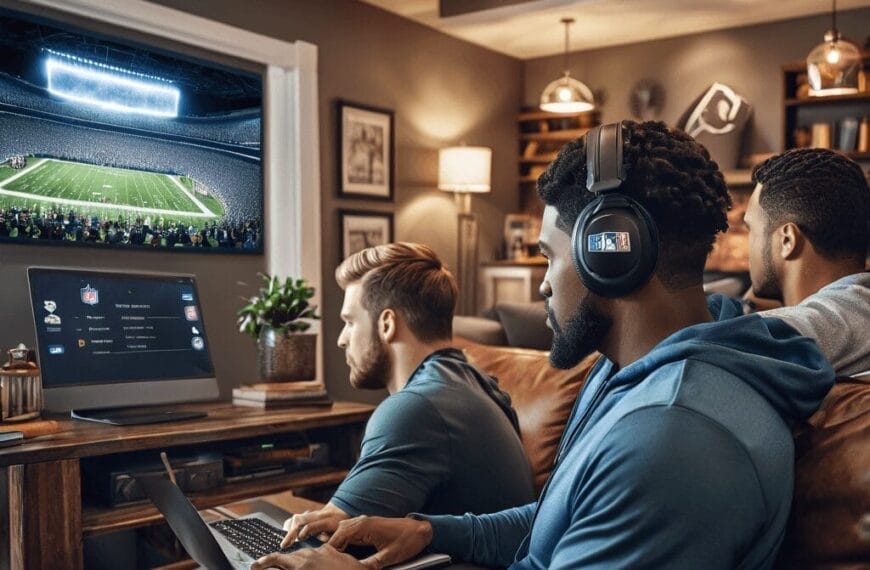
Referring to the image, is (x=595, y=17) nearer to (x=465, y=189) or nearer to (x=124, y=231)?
(x=465, y=189)

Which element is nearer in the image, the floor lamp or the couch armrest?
the couch armrest

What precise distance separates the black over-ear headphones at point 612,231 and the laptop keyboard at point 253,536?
677 millimetres

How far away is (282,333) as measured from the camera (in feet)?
9.57

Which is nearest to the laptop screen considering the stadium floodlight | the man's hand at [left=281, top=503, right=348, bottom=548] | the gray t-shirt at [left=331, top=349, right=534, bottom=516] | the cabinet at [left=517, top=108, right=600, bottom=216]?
the stadium floodlight

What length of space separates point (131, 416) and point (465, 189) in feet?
10.1

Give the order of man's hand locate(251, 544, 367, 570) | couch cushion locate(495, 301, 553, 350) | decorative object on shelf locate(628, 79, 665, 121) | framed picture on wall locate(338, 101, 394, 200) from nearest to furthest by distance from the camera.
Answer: man's hand locate(251, 544, 367, 570) → couch cushion locate(495, 301, 553, 350) → framed picture on wall locate(338, 101, 394, 200) → decorative object on shelf locate(628, 79, 665, 121)

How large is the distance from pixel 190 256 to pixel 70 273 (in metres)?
1.25

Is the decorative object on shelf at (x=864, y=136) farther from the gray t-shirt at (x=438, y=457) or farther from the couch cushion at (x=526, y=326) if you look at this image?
the gray t-shirt at (x=438, y=457)

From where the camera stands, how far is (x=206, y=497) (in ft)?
8.03

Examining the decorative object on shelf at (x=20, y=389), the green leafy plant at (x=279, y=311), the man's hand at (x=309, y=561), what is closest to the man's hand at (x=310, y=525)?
the man's hand at (x=309, y=561)

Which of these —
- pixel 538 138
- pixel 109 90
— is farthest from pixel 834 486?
pixel 538 138

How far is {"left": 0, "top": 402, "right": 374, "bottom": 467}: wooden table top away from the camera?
2061 millimetres

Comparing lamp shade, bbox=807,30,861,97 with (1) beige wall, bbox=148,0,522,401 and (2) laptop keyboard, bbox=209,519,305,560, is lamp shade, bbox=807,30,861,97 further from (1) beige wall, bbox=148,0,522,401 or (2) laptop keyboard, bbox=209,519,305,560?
(2) laptop keyboard, bbox=209,519,305,560

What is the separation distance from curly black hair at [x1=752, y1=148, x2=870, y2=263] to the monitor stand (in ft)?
5.76
